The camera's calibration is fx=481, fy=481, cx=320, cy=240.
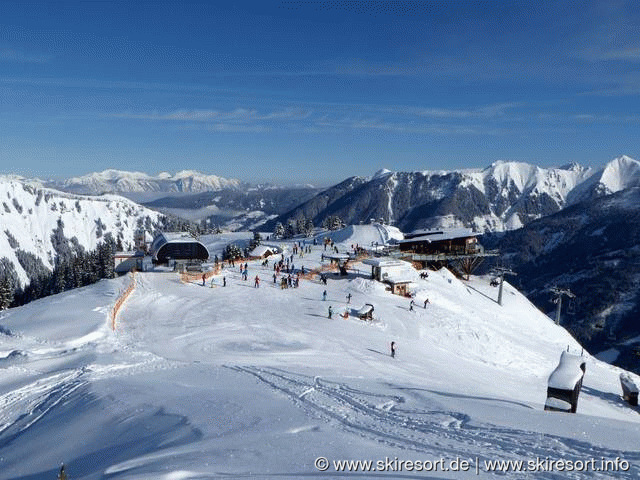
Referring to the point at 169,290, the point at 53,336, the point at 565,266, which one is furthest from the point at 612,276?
the point at 53,336

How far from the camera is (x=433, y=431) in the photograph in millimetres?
12836

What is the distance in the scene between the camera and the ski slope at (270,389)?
11250 millimetres

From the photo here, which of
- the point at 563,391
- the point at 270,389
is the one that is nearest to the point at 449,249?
the point at 563,391

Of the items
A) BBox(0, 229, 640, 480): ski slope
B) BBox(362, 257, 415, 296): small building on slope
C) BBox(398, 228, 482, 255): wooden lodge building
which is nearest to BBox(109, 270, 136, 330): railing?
BBox(0, 229, 640, 480): ski slope

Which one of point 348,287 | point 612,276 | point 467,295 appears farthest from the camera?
point 612,276

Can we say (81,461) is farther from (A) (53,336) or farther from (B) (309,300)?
(B) (309,300)

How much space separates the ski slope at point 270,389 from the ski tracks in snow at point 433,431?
0.06 meters

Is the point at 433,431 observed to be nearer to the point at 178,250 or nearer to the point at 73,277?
the point at 178,250

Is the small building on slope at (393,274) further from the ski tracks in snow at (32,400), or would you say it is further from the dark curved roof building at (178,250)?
the ski tracks in snow at (32,400)

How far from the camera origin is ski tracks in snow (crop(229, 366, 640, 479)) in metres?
11.1

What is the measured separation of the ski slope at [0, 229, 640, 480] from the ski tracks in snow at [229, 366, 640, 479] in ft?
0.19

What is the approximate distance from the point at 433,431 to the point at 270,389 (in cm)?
649

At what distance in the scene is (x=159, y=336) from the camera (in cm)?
2664

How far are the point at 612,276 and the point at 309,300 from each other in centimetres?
15851
